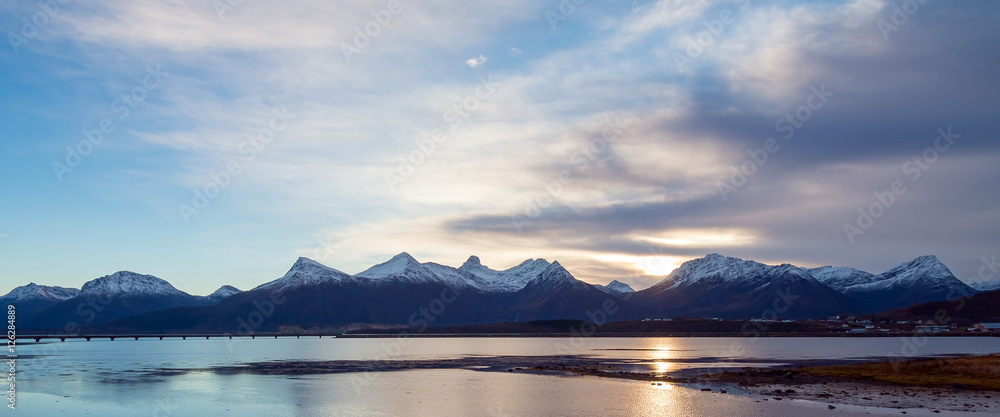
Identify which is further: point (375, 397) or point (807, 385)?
point (807, 385)

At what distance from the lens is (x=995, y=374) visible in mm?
73438

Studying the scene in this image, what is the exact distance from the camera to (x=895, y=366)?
8756cm

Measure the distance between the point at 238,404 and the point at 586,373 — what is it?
44.4 metres

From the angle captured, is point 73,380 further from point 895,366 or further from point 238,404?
point 895,366

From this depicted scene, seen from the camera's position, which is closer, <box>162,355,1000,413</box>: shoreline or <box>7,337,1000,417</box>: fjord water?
<box>7,337,1000,417</box>: fjord water

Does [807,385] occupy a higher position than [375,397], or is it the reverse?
[807,385]

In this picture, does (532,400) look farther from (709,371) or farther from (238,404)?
(709,371)

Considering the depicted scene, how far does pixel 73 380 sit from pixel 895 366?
96.5 meters

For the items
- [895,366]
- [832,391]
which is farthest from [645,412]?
[895,366]

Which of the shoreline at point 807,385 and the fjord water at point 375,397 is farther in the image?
the shoreline at point 807,385

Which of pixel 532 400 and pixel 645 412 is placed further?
pixel 532 400

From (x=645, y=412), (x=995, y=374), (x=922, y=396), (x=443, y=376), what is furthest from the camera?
(x=443, y=376)

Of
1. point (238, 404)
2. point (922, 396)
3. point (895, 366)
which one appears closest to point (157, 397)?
point (238, 404)

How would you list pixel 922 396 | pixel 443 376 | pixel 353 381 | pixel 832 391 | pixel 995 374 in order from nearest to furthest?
pixel 922 396 → pixel 832 391 → pixel 995 374 → pixel 353 381 → pixel 443 376
